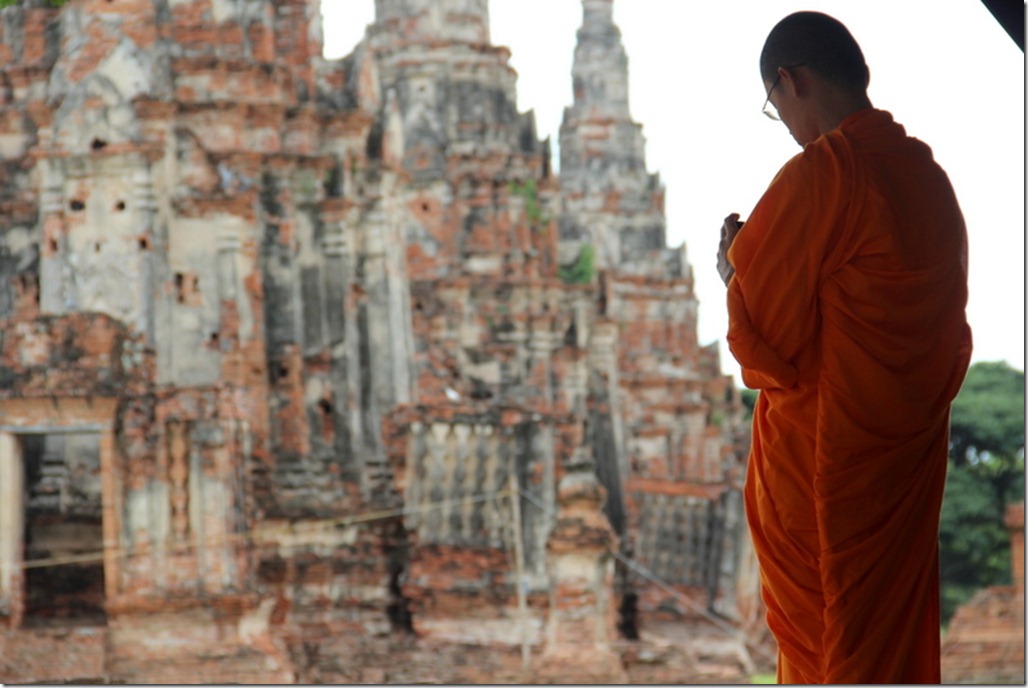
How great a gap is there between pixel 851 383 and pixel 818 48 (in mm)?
868

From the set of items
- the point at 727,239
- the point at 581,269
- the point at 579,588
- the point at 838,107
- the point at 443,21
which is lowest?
the point at 579,588

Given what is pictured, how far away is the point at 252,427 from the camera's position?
13547 mm

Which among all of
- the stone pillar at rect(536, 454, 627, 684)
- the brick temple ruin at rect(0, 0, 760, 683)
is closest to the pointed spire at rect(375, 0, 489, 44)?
the brick temple ruin at rect(0, 0, 760, 683)

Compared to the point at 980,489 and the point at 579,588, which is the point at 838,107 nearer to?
the point at 579,588

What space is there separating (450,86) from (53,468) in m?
11.0

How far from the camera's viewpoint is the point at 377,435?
14.6 m

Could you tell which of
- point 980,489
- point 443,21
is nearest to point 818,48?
point 980,489

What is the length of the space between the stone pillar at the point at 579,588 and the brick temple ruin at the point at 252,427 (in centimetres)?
2

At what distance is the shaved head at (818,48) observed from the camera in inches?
170

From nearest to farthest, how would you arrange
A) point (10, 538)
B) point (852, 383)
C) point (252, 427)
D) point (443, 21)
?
point (852, 383) → point (10, 538) → point (252, 427) → point (443, 21)

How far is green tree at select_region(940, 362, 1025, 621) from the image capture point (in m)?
20.8

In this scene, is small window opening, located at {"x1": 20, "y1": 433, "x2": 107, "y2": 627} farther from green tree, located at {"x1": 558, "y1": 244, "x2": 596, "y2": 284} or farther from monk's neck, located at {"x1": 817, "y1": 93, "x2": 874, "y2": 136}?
green tree, located at {"x1": 558, "y1": 244, "x2": 596, "y2": 284}

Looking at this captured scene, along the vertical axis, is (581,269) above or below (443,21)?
below

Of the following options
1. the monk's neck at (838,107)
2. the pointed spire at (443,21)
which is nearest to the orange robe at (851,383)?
the monk's neck at (838,107)
